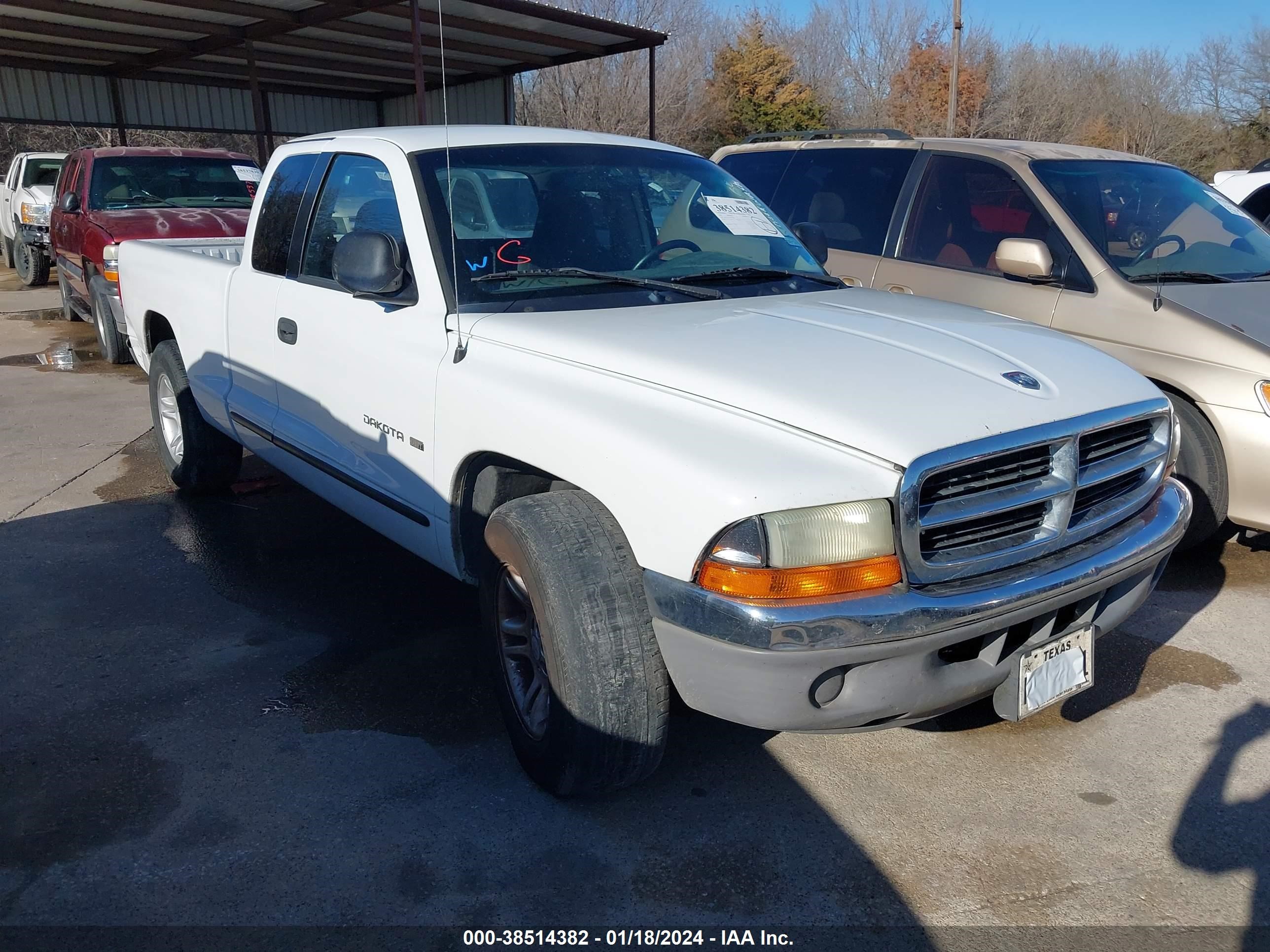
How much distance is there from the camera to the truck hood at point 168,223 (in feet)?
30.7

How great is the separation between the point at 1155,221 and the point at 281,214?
4.29 meters

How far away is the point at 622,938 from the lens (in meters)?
2.45

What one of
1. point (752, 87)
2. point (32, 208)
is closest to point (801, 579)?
point (32, 208)

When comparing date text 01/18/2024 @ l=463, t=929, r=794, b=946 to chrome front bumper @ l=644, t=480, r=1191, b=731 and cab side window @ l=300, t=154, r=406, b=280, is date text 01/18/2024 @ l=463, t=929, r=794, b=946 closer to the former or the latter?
chrome front bumper @ l=644, t=480, r=1191, b=731

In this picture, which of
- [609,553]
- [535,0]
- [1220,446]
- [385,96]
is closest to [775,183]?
[1220,446]

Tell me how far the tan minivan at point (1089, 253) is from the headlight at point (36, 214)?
42.6 feet

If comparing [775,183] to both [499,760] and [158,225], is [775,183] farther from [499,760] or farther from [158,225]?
[158,225]

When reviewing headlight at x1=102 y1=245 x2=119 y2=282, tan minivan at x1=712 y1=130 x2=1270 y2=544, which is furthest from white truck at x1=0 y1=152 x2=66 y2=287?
tan minivan at x1=712 y1=130 x2=1270 y2=544

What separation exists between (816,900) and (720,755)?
716 millimetres

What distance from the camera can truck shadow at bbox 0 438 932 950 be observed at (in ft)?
8.43

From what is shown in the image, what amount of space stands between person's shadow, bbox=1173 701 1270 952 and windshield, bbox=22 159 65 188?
17.4m

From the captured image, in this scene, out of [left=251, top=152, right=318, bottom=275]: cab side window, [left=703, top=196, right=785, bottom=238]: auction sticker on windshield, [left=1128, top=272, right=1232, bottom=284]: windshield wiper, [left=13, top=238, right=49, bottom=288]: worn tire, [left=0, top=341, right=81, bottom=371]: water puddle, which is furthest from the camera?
[left=13, top=238, right=49, bottom=288]: worn tire

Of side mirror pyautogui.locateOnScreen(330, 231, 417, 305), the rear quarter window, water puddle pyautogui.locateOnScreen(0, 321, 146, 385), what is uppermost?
the rear quarter window

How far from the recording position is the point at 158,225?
9.50 m
